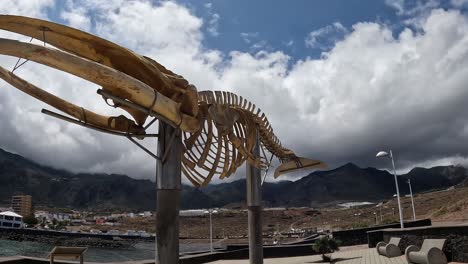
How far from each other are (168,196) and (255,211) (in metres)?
6.16

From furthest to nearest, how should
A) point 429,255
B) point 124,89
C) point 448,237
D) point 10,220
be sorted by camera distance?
point 10,220 < point 448,237 < point 429,255 < point 124,89

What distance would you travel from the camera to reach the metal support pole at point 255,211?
12.5 meters

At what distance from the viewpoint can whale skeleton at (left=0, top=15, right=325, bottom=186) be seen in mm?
5605

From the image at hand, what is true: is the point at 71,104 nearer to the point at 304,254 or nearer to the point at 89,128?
the point at 89,128

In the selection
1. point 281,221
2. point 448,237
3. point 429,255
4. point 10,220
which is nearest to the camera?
point 429,255

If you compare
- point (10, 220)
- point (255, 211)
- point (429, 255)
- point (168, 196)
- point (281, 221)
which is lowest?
point (429, 255)

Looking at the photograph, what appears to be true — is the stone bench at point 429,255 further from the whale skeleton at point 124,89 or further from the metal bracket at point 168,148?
the metal bracket at point 168,148

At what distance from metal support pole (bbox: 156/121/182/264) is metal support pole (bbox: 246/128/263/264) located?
19.3 ft

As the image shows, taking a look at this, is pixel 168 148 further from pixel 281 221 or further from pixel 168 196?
pixel 281 221

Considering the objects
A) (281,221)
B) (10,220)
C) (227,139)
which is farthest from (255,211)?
(10,220)

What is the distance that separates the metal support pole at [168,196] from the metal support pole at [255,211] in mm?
5881

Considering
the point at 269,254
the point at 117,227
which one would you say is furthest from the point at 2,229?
the point at 269,254

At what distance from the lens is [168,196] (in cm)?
711

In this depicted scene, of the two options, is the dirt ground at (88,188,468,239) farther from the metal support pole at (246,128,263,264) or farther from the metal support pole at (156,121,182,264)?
the metal support pole at (156,121,182,264)
